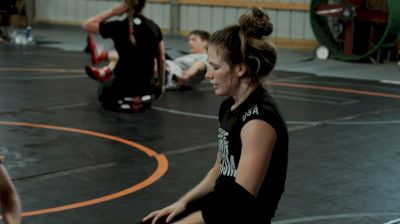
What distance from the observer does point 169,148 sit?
715 centimetres

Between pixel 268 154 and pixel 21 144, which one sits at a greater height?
pixel 268 154

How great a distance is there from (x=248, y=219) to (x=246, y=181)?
0.16 m

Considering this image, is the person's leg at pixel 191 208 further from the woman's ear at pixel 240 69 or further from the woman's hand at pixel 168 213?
the woman's ear at pixel 240 69

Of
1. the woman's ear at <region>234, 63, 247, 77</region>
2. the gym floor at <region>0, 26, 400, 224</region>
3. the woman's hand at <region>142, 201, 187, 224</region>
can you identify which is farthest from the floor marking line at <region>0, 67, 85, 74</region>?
the woman's ear at <region>234, 63, 247, 77</region>

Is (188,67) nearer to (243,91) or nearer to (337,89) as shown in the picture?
(337,89)

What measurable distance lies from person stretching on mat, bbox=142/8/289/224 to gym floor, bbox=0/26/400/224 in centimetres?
26

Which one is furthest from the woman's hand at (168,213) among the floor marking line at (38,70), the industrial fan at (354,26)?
the industrial fan at (354,26)

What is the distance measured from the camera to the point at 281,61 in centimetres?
1457

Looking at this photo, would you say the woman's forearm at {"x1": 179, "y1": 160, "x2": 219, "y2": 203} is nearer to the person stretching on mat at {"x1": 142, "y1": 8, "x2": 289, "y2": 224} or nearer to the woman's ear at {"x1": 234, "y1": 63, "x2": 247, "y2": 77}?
the person stretching on mat at {"x1": 142, "y1": 8, "x2": 289, "y2": 224}

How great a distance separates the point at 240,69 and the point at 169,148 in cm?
389

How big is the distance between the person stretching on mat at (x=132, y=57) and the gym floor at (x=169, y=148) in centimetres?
20

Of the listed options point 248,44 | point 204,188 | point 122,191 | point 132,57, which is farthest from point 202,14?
point 248,44

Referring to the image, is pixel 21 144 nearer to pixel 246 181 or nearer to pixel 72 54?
pixel 246 181

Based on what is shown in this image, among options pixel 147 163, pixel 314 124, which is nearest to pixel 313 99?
pixel 314 124
